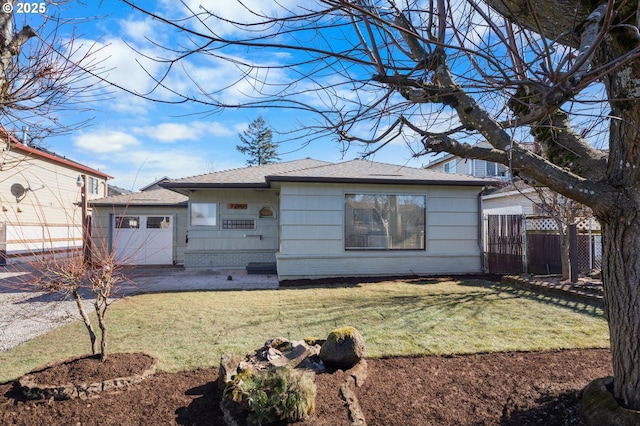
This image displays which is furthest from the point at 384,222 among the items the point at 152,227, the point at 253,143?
the point at 253,143

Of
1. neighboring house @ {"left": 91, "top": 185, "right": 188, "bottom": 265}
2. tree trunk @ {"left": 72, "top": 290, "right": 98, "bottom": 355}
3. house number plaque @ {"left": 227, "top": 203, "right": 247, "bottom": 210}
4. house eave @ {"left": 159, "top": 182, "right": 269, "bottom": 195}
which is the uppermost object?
house eave @ {"left": 159, "top": 182, "right": 269, "bottom": 195}

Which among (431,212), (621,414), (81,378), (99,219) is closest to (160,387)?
(81,378)

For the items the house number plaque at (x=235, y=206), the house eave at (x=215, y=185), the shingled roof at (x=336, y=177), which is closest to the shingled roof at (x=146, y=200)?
the shingled roof at (x=336, y=177)

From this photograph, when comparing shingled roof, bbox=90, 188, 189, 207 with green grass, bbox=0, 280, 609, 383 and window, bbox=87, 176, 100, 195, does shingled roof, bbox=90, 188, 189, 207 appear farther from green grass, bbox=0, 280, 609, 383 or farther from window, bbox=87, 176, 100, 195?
window, bbox=87, 176, 100, 195

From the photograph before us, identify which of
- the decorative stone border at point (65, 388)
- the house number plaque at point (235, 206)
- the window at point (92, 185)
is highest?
the window at point (92, 185)

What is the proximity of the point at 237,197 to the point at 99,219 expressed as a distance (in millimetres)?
5570

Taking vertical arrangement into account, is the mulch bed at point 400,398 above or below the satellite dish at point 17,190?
below

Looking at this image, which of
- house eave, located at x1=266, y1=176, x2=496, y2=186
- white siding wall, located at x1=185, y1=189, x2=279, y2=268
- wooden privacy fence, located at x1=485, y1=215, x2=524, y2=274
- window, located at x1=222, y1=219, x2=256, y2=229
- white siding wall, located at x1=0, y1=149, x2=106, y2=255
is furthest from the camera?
white siding wall, located at x1=0, y1=149, x2=106, y2=255

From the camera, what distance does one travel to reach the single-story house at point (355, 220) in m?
10.0

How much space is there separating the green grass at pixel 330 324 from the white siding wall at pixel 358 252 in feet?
5.76

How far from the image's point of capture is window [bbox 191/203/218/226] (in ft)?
41.2

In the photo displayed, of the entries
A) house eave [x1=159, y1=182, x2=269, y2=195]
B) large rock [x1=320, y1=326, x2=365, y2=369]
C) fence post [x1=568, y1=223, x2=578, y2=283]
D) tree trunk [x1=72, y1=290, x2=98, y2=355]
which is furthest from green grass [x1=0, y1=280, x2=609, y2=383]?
house eave [x1=159, y1=182, x2=269, y2=195]

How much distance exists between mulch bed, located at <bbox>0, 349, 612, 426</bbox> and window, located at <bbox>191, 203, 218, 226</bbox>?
9.12 meters
